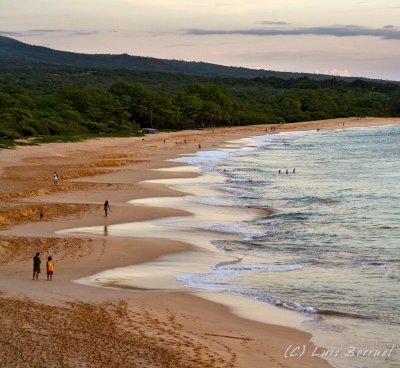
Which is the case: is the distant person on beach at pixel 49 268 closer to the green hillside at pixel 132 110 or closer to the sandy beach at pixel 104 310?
the sandy beach at pixel 104 310

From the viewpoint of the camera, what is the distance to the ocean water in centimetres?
1775

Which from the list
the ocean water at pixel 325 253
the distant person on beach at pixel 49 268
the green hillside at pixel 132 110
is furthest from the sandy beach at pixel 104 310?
the green hillside at pixel 132 110

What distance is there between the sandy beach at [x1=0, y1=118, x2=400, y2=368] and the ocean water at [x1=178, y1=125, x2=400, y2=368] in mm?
1094

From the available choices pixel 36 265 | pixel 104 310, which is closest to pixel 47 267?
pixel 36 265

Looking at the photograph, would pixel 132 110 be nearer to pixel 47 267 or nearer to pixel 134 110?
pixel 134 110

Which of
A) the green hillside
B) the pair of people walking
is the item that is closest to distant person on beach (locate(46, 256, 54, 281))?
the pair of people walking

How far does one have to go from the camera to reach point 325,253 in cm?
2658

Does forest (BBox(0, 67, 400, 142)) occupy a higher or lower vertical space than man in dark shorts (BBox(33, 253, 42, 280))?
higher

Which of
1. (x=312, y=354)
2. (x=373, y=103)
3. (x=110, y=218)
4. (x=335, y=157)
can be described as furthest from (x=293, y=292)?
(x=373, y=103)

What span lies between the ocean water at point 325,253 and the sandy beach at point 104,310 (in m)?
1.09

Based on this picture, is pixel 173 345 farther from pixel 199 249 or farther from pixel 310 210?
pixel 310 210

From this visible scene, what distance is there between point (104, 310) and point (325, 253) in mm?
10903

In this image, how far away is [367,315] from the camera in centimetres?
1869

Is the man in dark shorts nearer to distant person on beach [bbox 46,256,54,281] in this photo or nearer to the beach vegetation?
distant person on beach [bbox 46,256,54,281]
